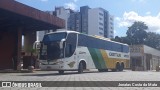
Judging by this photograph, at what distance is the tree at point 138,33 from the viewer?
91.1 meters

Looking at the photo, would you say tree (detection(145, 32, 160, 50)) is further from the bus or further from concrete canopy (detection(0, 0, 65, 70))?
the bus

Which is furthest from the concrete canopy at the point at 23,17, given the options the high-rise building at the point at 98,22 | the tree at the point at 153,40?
the high-rise building at the point at 98,22

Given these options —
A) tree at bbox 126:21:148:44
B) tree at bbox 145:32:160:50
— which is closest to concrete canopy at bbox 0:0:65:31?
tree at bbox 126:21:148:44

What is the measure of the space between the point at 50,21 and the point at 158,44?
67347 millimetres

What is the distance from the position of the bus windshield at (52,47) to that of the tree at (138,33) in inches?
2717

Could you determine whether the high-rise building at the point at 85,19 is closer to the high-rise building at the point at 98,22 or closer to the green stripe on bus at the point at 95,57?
the high-rise building at the point at 98,22

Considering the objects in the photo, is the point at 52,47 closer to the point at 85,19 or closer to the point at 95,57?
the point at 95,57

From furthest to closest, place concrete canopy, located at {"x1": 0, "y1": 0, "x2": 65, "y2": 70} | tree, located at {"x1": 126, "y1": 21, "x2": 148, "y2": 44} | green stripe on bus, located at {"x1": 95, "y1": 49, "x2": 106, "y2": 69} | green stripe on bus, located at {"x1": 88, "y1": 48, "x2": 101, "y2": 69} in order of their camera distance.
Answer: tree, located at {"x1": 126, "y1": 21, "x2": 148, "y2": 44}, green stripe on bus, located at {"x1": 95, "y1": 49, "x2": 106, "y2": 69}, concrete canopy, located at {"x1": 0, "y1": 0, "x2": 65, "y2": 70}, green stripe on bus, located at {"x1": 88, "y1": 48, "x2": 101, "y2": 69}

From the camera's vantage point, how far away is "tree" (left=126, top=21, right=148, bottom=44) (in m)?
91.1

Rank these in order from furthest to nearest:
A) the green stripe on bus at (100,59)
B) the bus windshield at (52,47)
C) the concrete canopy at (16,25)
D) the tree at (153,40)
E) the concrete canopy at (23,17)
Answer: the tree at (153,40)
the green stripe on bus at (100,59)
the concrete canopy at (16,25)
the concrete canopy at (23,17)
the bus windshield at (52,47)

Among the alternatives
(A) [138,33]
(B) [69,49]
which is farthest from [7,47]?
(A) [138,33]

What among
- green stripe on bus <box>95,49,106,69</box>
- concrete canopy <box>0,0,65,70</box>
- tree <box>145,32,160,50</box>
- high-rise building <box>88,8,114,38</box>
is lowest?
green stripe on bus <box>95,49,106,69</box>

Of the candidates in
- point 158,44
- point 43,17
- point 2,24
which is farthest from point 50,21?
point 158,44

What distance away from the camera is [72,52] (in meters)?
23.7
